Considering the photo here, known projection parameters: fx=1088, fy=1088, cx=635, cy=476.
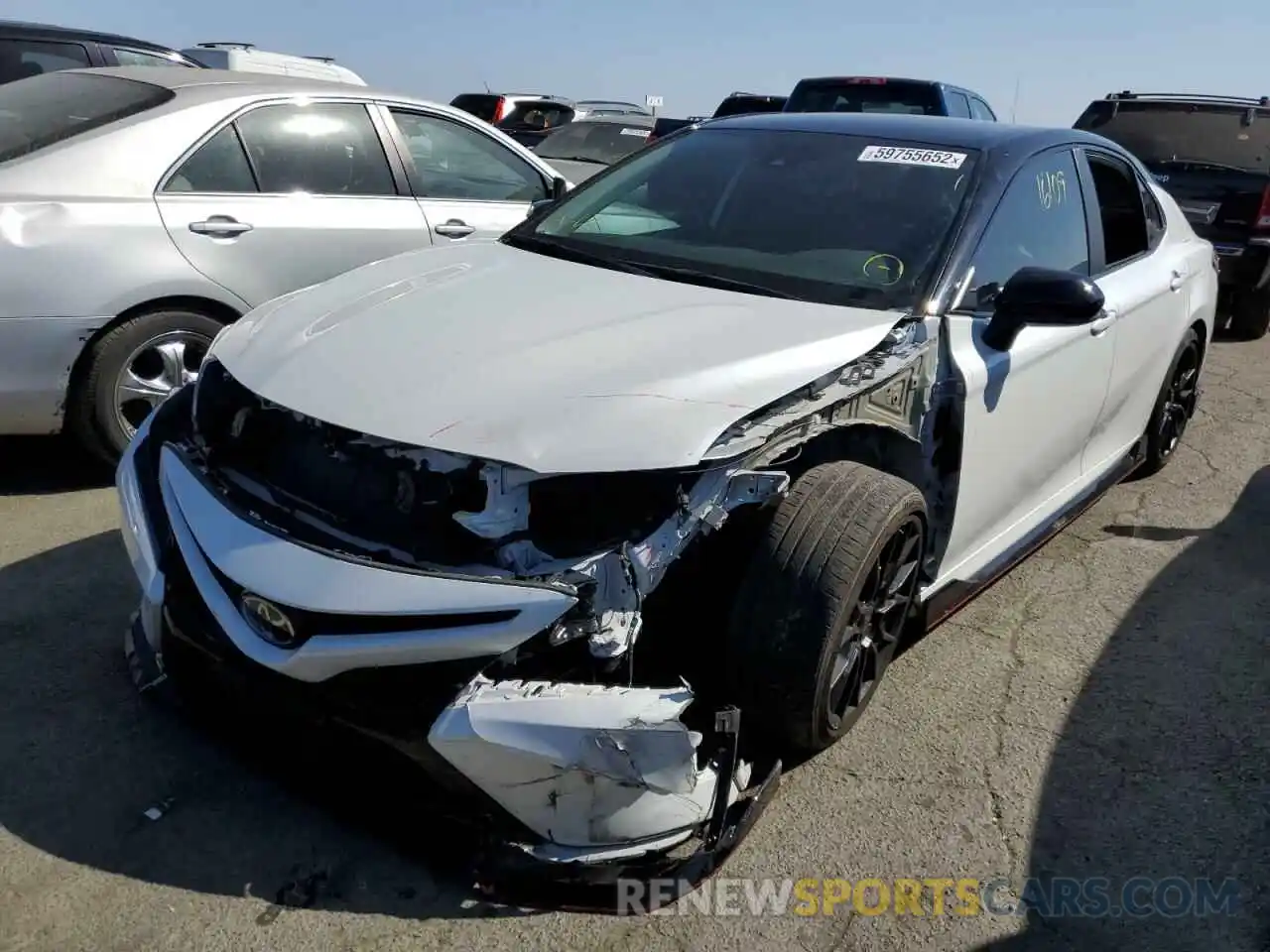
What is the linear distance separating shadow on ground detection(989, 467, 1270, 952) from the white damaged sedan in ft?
1.70

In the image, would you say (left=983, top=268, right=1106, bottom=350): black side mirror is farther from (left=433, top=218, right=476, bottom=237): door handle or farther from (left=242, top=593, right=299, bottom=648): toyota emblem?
(left=433, top=218, right=476, bottom=237): door handle

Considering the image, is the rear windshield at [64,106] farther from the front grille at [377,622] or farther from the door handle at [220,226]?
the front grille at [377,622]

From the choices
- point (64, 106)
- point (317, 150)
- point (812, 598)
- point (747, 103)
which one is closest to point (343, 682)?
point (812, 598)

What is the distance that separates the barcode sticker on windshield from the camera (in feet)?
11.0

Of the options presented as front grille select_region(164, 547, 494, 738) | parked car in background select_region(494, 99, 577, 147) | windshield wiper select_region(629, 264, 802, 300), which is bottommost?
parked car in background select_region(494, 99, 577, 147)

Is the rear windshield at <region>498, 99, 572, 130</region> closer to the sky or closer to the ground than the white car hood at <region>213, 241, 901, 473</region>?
closer to the ground

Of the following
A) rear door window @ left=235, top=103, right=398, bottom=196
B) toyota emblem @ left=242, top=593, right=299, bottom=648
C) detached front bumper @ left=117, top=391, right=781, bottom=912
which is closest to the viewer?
detached front bumper @ left=117, top=391, right=781, bottom=912

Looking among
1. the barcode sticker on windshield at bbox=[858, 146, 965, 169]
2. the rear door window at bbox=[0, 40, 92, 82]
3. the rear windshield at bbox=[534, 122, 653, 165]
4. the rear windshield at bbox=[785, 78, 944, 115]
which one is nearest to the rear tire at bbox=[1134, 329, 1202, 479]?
the barcode sticker on windshield at bbox=[858, 146, 965, 169]

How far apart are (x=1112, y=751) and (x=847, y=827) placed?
34.7 inches

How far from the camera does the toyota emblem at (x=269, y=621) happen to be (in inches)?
84.7

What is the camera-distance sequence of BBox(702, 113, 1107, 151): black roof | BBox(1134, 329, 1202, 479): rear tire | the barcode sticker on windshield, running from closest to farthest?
the barcode sticker on windshield, BBox(702, 113, 1107, 151): black roof, BBox(1134, 329, 1202, 479): rear tire

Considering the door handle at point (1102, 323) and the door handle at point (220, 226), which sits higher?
the door handle at point (220, 226)

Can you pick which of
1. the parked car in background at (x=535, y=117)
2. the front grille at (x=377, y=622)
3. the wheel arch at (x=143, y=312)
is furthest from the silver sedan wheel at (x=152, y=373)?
the parked car in background at (x=535, y=117)

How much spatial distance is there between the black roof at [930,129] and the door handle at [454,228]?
1.55 meters
